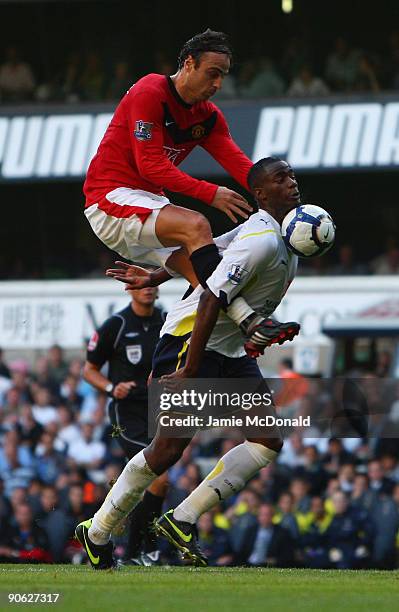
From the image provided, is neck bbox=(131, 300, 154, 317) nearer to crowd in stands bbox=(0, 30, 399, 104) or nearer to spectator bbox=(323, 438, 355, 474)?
spectator bbox=(323, 438, 355, 474)

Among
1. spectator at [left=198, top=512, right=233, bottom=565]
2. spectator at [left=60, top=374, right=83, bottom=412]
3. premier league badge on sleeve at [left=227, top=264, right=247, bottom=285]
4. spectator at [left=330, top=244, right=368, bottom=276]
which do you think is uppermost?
premier league badge on sleeve at [left=227, top=264, right=247, bottom=285]

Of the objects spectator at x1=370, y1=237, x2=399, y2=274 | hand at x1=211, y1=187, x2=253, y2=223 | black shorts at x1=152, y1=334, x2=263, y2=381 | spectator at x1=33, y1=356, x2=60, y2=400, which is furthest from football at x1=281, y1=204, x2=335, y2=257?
spectator at x1=370, y1=237, x2=399, y2=274

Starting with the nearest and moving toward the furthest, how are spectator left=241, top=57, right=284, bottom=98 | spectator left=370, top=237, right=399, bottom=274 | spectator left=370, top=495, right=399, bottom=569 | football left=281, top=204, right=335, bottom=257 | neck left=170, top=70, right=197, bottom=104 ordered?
football left=281, top=204, right=335, bottom=257 < neck left=170, top=70, right=197, bottom=104 < spectator left=370, top=495, right=399, bottom=569 < spectator left=370, top=237, right=399, bottom=274 < spectator left=241, top=57, right=284, bottom=98

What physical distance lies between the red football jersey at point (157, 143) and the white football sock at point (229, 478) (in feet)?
4.97

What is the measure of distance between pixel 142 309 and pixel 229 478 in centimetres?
268

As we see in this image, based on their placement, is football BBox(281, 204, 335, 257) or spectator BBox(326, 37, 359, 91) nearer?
football BBox(281, 204, 335, 257)

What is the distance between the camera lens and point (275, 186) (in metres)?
8.27

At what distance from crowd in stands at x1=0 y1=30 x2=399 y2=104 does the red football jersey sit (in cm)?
1199

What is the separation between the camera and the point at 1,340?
20922 mm

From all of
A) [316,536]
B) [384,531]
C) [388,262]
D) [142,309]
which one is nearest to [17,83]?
[388,262]

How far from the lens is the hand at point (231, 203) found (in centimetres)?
813

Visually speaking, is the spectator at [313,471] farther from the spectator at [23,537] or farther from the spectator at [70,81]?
the spectator at [70,81]

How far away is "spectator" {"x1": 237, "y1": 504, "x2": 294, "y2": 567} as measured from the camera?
14023 millimetres

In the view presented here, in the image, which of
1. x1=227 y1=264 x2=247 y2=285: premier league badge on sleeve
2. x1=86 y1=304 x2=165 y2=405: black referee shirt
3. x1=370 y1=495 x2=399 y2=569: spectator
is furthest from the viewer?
x1=370 y1=495 x2=399 y2=569: spectator
